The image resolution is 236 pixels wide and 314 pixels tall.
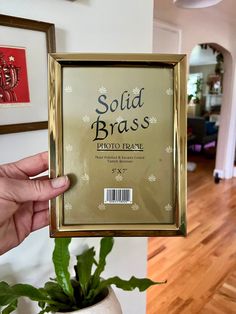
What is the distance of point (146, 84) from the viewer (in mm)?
529

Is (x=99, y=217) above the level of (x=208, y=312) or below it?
above

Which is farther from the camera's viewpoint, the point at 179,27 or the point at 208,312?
the point at 179,27

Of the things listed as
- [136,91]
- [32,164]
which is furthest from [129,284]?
[136,91]

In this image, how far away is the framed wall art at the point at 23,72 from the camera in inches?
25.9

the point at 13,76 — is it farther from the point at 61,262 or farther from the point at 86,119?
the point at 61,262

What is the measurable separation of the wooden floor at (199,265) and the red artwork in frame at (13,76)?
1.50 m

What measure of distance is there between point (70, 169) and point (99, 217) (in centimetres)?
12

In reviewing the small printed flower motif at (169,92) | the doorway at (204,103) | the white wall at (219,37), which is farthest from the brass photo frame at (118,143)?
the white wall at (219,37)

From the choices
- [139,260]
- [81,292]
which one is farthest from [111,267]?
[81,292]

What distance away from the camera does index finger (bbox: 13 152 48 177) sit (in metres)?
0.66

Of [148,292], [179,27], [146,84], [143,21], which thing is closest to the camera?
[146,84]

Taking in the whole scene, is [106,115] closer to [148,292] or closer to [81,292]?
[81,292]

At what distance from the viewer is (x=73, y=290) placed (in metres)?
0.79

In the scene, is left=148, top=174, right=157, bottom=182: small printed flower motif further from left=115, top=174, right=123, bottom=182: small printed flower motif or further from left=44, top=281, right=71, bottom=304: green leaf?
left=44, top=281, right=71, bottom=304: green leaf
